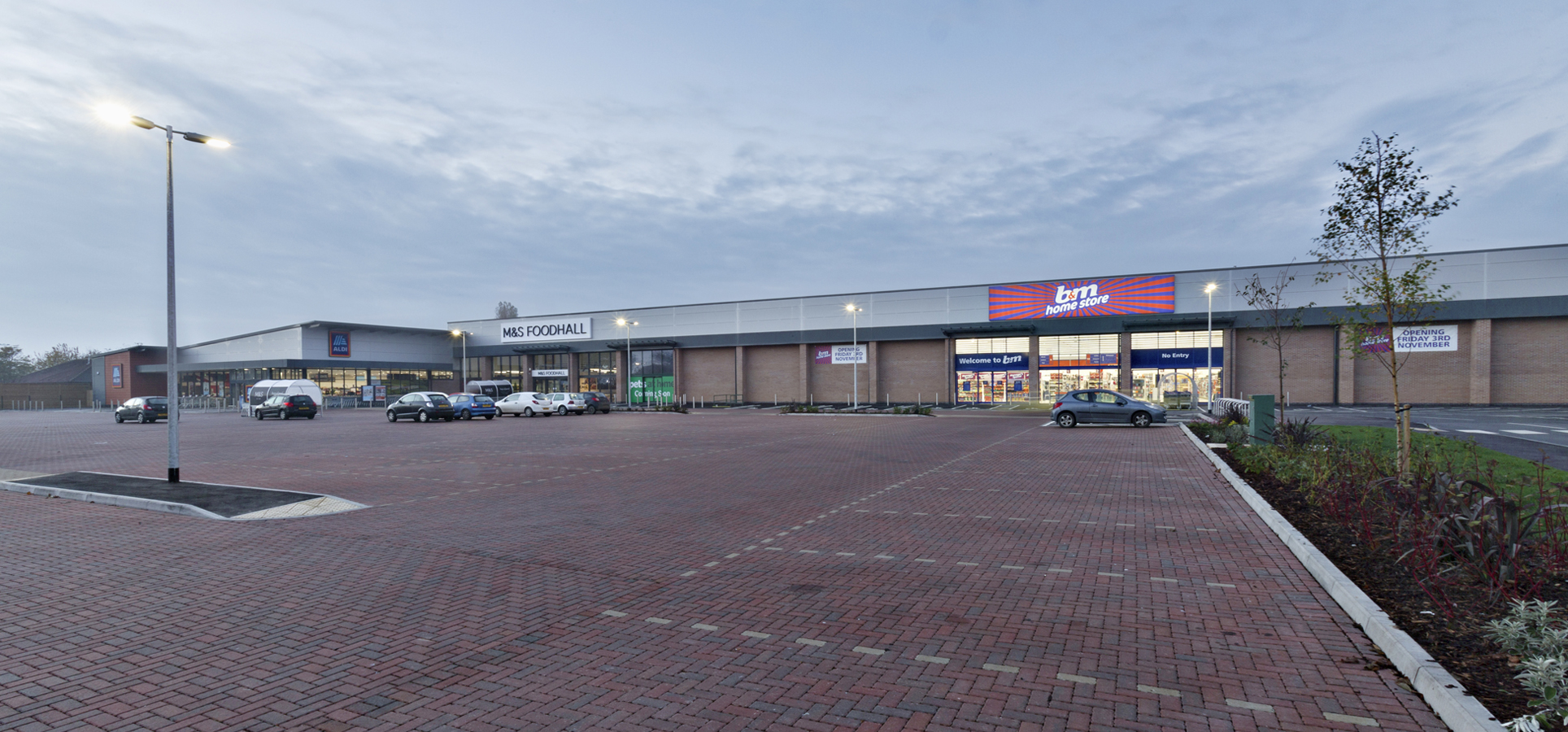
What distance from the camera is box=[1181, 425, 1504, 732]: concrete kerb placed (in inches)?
143

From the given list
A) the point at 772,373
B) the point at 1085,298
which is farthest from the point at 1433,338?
the point at 772,373

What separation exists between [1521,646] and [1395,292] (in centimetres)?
771

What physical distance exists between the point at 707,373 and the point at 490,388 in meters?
15.5

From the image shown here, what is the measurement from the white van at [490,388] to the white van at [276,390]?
352 inches

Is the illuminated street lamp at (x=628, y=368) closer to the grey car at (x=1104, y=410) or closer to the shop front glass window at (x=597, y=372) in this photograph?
the shop front glass window at (x=597, y=372)

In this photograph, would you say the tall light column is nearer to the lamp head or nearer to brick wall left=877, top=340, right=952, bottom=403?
brick wall left=877, top=340, right=952, bottom=403

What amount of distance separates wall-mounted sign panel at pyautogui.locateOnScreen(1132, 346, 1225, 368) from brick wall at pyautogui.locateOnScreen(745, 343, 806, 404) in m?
21.7

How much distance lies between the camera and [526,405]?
41.3 m

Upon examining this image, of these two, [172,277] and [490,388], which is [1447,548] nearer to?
[172,277]

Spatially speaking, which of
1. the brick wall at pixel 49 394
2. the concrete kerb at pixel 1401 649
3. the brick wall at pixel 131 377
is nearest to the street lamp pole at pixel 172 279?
the concrete kerb at pixel 1401 649

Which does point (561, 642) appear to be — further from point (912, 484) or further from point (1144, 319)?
point (1144, 319)

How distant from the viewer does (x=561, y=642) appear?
17.1 ft

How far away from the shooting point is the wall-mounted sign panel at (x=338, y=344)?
206 feet

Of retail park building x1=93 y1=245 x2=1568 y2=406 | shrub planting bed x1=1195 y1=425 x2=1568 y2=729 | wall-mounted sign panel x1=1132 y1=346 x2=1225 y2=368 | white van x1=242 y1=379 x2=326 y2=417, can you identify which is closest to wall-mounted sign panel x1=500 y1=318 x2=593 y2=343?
retail park building x1=93 y1=245 x2=1568 y2=406
